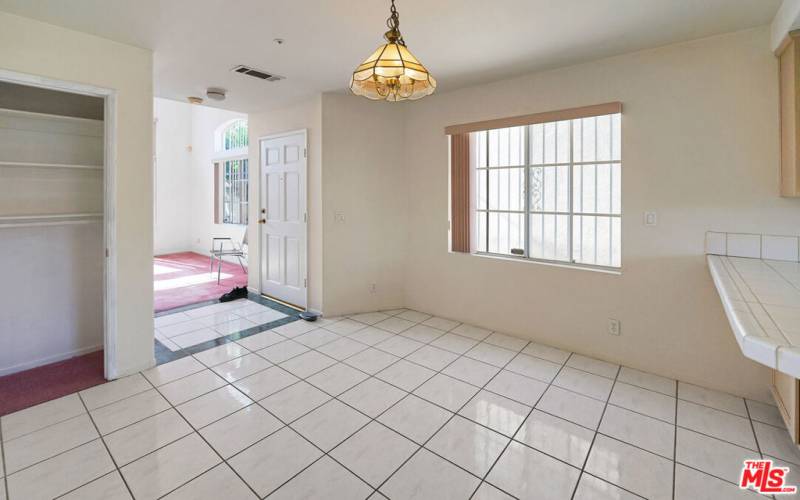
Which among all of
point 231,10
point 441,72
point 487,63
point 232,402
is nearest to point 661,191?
point 487,63

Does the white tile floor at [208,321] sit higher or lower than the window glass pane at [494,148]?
lower

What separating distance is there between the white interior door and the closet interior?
1.76 m

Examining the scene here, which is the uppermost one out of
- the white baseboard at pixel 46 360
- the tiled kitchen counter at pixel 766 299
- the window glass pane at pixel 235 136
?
the window glass pane at pixel 235 136

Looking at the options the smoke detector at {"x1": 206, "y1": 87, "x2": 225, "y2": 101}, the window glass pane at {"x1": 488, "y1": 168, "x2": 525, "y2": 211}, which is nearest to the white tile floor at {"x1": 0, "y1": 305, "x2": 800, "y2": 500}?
the window glass pane at {"x1": 488, "y1": 168, "x2": 525, "y2": 211}

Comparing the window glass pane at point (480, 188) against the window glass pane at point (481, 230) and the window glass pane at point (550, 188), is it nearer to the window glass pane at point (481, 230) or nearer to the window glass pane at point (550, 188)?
the window glass pane at point (481, 230)

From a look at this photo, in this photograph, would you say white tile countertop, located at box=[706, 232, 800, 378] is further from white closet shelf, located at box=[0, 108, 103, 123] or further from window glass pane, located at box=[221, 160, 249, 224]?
window glass pane, located at box=[221, 160, 249, 224]

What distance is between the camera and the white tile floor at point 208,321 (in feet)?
11.3

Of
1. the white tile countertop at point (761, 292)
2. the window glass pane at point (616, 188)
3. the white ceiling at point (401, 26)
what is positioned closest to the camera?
the white tile countertop at point (761, 292)

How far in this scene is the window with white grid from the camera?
3016 mm

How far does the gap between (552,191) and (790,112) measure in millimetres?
1511

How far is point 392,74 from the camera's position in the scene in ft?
5.13

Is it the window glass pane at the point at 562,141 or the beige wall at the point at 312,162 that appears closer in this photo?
the window glass pane at the point at 562,141

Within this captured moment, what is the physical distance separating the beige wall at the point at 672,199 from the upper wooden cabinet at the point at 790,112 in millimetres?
81

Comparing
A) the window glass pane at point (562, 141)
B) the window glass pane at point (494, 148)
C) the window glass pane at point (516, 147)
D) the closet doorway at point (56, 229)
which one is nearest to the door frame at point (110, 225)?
the closet doorway at point (56, 229)
